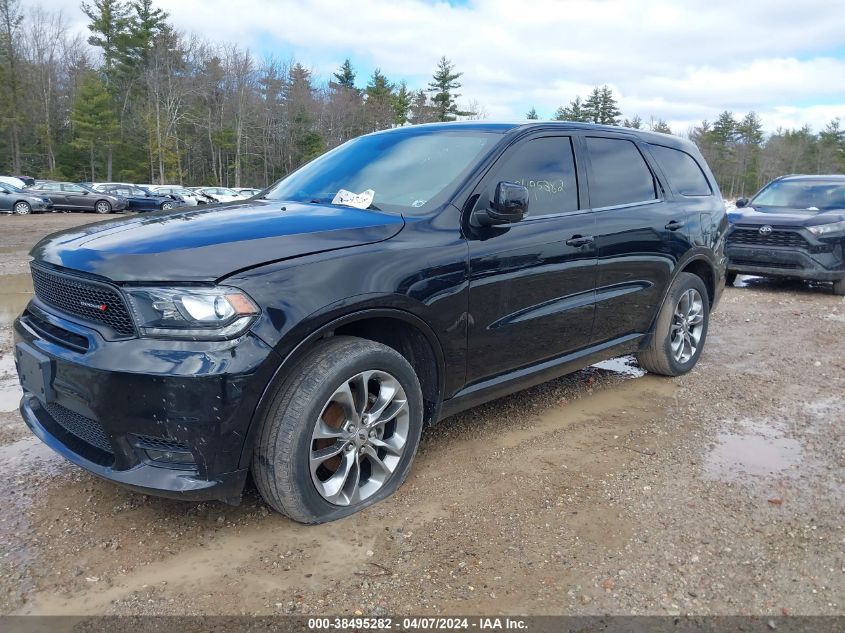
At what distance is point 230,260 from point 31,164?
61.2 metres

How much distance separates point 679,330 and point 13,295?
308 inches

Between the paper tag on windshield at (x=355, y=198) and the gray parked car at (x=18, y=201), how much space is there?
2717 cm

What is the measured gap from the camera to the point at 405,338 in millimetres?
3160

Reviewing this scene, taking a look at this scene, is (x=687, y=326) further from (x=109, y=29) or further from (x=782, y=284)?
(x=109, y=29)

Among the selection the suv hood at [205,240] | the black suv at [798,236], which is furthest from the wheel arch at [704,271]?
the black suv at [798,236]

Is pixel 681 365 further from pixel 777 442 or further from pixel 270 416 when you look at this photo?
pixel 270 416

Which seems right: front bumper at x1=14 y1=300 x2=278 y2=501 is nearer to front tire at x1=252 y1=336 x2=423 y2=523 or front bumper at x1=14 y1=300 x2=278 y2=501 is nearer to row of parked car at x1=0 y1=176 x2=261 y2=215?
front tire at x1=252 y1=336 x2=423 y2=523

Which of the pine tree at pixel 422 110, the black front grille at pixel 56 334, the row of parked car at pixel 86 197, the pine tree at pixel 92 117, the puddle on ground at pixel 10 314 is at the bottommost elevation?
the puddle on ground at pixel 10 314

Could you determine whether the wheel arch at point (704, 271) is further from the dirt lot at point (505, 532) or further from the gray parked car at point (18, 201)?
the gray parked car at point (18, 201)

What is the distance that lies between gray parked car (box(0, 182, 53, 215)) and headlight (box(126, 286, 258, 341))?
27.8m

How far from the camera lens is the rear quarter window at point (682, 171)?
4.91 meters

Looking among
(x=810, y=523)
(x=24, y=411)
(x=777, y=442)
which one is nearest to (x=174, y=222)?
(x=24, y=411)

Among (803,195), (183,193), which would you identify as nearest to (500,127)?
(803,195)

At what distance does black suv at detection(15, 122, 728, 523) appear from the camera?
7.98 feet
